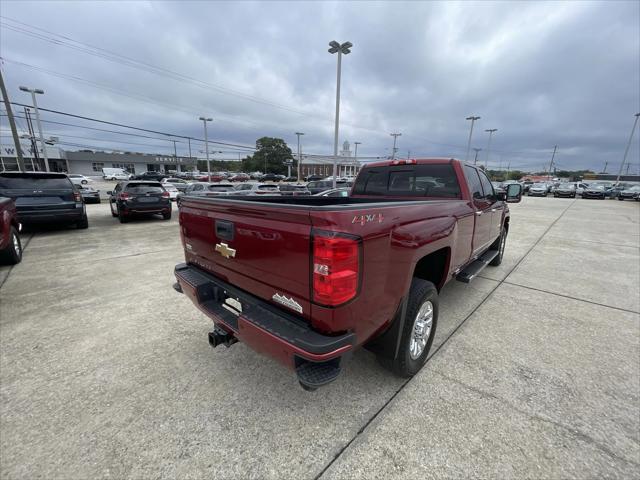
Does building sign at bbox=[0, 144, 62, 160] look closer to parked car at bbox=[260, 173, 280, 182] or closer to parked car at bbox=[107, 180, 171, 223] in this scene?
parked car at bbox=[260, 173, 280, 182]

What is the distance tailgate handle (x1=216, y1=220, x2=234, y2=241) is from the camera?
2.12m

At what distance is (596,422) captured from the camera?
2.06 metres

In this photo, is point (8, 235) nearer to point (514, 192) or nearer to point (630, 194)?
point (514, 192)

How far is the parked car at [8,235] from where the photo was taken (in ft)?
15.4

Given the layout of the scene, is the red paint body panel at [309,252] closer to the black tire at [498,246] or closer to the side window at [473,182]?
the side window at [473,182]

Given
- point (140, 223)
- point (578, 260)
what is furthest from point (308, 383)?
point (140, 223)

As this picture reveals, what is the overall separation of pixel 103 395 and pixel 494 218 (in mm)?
5286

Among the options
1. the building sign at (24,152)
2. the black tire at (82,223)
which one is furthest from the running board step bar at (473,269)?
the building sign at (24,152)

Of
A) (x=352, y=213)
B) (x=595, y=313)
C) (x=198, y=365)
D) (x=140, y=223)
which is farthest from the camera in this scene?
(x=140, y=223)

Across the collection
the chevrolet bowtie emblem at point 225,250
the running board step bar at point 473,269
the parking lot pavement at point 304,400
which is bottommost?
the parking lot pavement at point 304,400

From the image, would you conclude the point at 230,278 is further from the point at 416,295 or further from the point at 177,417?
the point at 416,295

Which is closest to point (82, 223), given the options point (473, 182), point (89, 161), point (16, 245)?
point (16, 245)

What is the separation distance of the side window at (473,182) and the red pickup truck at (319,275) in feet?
2.96

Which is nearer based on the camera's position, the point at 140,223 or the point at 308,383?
the point at 308,383
